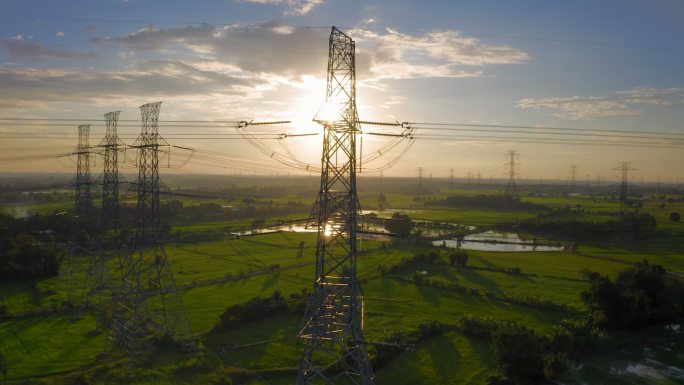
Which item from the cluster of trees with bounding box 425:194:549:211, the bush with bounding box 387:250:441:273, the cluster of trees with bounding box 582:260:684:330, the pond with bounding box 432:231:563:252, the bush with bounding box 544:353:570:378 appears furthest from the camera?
the cluster of trees with bounding box 425:194:549:211

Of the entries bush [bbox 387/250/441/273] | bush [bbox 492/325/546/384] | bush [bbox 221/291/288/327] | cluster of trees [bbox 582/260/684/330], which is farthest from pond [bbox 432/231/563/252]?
bush [bbox 492/325/546/384]

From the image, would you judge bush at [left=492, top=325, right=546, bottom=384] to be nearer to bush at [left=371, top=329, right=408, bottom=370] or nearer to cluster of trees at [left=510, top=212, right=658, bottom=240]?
bush at [left=371, top=329, right=408, bottom=370]

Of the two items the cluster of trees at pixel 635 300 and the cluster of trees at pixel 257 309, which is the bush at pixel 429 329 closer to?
the cluster of trees at pixel 257 309

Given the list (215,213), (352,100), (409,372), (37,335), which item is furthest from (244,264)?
(215,213)

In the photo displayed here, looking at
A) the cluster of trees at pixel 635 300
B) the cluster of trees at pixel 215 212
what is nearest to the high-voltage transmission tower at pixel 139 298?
the cluster of trees at pixel 635 300

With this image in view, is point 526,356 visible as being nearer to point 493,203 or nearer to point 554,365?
point 554,365

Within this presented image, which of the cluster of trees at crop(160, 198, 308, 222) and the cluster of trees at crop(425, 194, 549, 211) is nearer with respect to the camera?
the cluster of trees at crop(160, 198, 308, 222)
